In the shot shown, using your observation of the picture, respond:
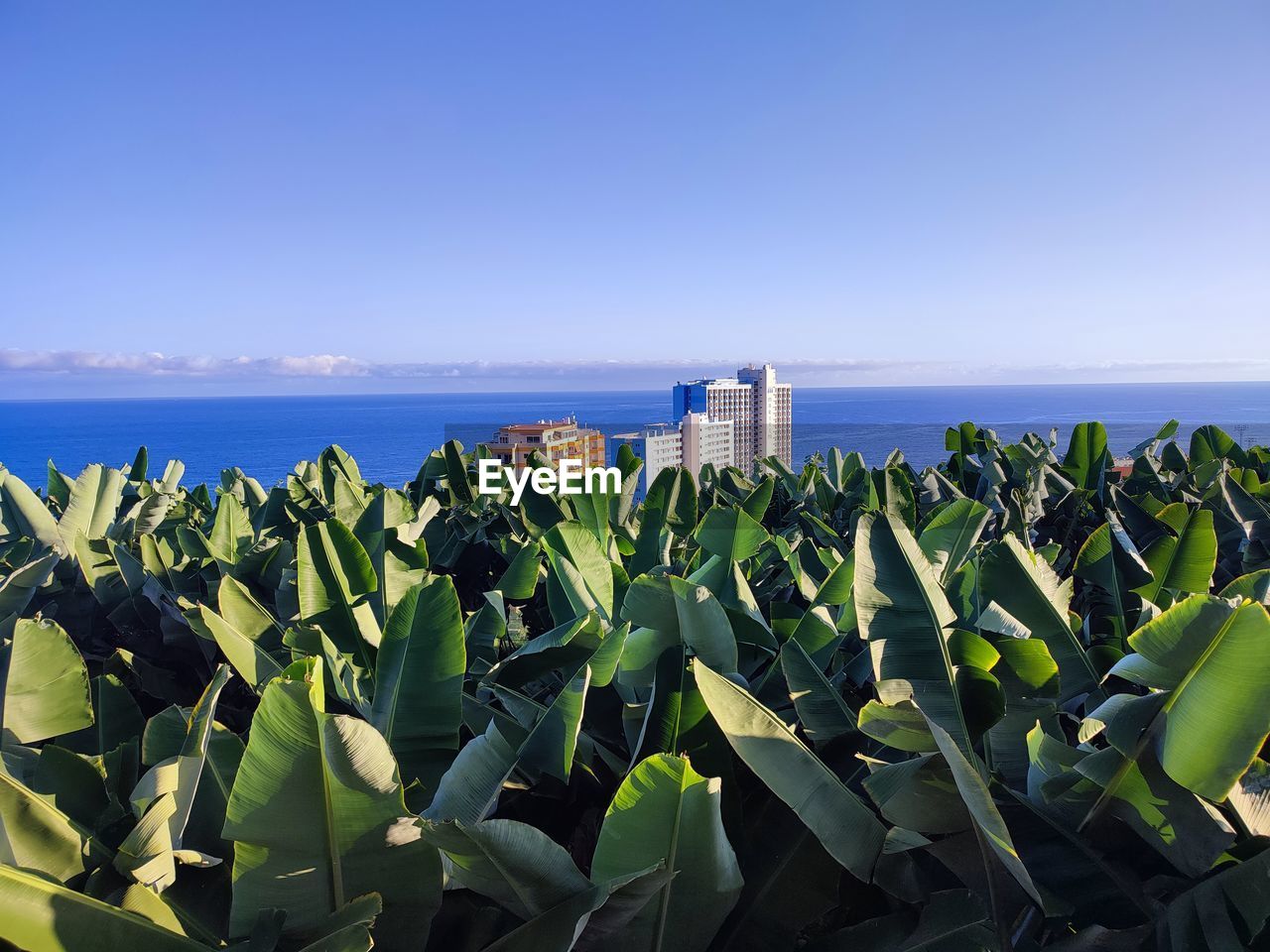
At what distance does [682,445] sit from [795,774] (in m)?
5.28

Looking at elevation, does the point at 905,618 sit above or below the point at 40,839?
above

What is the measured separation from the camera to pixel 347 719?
0.71 metres

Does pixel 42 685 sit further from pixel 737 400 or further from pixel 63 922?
pixel 737 400

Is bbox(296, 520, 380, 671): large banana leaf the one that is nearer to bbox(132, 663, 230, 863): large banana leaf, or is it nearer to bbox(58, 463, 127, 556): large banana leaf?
bbox(132, 663, 230, 863): large banana leaf

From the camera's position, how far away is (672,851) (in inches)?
30.2

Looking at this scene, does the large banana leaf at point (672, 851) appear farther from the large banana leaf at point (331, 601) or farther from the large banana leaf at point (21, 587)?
the large banana leaf at point (21, 587)

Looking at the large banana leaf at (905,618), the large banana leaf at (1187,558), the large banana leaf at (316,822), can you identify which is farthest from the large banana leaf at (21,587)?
the large banana leaf at (1187,558)

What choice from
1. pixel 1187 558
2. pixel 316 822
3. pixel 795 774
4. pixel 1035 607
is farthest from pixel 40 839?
pixel 1187 558

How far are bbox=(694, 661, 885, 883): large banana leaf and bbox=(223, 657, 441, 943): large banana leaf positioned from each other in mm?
339

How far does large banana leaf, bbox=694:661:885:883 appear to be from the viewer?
2.65 feet

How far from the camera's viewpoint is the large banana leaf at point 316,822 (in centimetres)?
72

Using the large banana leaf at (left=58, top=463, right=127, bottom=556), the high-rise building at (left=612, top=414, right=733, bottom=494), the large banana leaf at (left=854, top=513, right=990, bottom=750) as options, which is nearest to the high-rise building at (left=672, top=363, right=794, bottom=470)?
the high-rise building at (left=612, top=414, right=733, bottom=494)

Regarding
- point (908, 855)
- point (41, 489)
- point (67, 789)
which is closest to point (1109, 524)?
point (908, 855)

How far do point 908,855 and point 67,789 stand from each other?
103 cm
